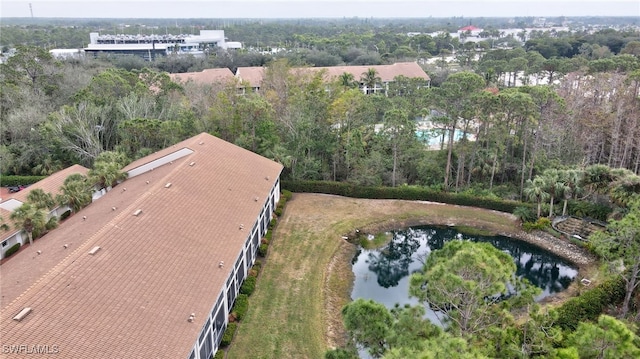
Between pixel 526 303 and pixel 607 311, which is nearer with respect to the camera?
pixel 526 303

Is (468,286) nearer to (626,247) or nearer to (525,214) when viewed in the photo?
(626,247)

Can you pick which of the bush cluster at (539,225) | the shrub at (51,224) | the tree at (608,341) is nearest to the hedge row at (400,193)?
the bush cluster at (539,225)

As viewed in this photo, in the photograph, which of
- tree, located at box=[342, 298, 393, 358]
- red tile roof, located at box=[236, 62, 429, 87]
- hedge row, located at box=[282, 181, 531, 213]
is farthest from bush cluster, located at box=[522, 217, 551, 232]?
red tile roof, located at box=[236, 62, 429, 87]

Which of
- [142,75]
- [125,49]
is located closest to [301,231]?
[142,75]

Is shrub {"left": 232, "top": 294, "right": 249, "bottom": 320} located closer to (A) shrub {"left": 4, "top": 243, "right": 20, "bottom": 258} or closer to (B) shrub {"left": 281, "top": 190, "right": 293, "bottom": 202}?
(B) shrub {"left": 281, "top": 190, "right": 293, "bottom": 202}

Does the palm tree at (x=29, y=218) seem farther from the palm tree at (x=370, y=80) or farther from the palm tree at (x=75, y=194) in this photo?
the palm tree at (x=370, y=80)

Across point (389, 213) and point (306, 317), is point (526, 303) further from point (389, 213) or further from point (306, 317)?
point (389, 213)
